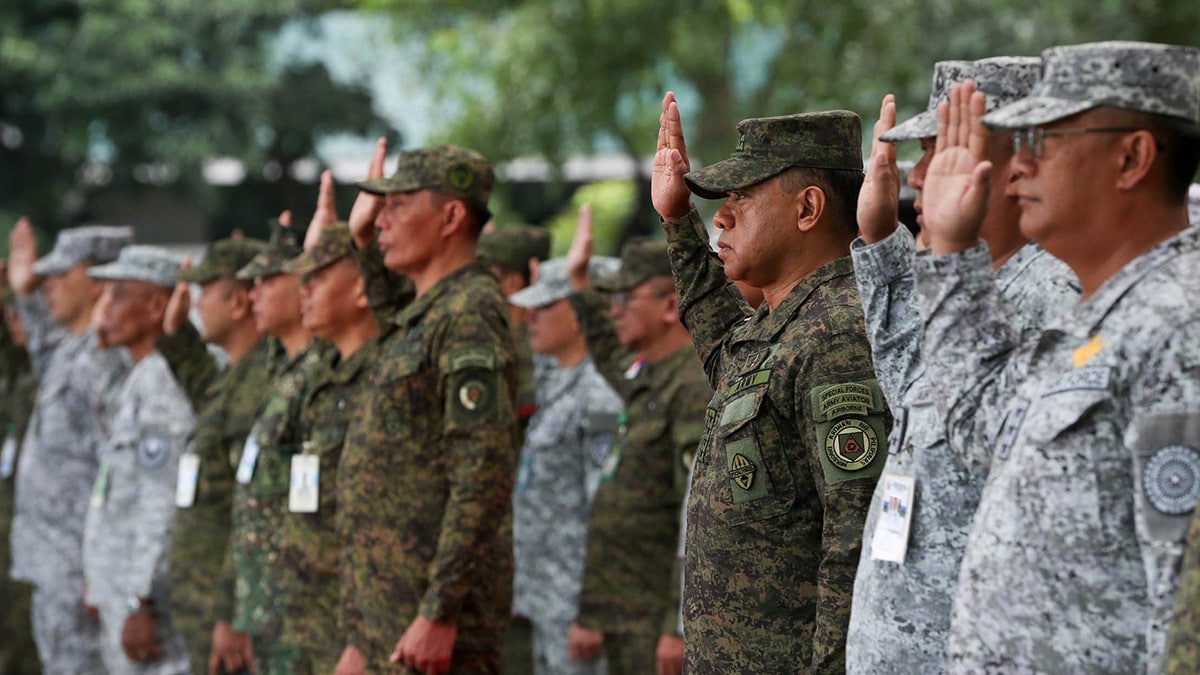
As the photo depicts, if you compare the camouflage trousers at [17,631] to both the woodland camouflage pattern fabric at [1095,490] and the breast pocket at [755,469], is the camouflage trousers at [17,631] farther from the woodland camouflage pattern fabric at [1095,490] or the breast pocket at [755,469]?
the woodland camouflage pattern fabric at [1095,490]

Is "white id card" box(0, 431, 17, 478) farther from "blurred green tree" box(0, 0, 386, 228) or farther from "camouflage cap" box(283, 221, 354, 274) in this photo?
"blurred green tree" box(0, 0, 386, 228)

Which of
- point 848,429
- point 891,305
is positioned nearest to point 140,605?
point 848,429

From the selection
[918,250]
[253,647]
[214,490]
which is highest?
[918,250]

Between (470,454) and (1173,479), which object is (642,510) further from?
(1173,479)

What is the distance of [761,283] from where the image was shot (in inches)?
141

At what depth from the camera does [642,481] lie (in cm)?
589

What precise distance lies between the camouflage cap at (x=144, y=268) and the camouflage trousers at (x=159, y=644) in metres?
1.59

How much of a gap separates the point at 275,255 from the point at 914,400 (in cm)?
400

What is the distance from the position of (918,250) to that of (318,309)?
3274 millimetres

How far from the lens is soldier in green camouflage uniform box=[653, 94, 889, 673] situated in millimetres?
3158

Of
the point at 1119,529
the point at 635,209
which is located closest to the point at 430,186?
the point at 1119,529

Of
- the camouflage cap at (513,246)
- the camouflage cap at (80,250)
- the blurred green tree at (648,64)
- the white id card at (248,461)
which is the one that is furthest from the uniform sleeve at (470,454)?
the blurred green tree at (648,64)

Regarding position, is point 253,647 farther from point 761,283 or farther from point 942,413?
point 942,413

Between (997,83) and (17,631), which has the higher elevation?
(997,83)
